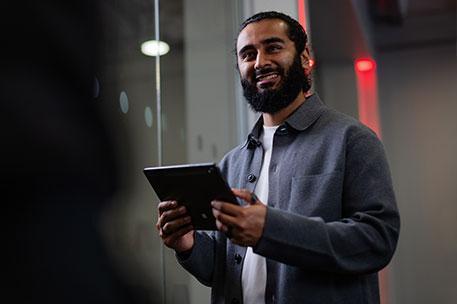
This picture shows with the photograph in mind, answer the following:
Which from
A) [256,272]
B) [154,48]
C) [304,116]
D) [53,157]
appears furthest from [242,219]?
[154,48]

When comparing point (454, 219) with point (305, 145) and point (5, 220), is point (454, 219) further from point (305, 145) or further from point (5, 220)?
point (5, 220)

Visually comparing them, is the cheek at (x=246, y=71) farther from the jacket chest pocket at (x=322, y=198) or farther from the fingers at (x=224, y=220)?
the fingers at (x=224, y=220)

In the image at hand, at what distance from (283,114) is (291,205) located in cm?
33

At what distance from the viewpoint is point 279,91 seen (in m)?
1.52

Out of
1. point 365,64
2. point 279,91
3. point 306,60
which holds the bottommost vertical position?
point 279,91

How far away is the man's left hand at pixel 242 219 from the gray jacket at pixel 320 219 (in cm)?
2

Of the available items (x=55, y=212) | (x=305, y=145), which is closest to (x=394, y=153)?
(x=305, y=145)

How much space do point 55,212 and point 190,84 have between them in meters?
1.73

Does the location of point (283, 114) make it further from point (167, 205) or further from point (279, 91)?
point (167, 205)

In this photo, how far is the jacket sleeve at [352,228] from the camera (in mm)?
1181

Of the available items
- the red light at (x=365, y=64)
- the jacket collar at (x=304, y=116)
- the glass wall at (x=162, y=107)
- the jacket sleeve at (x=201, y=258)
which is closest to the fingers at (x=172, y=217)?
the jacket sleeve at (x=201, y=258)

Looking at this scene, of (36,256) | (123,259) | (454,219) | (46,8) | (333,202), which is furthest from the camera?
(454,219)

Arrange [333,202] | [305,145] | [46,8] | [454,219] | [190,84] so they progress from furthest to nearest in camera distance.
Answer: [190,84] < [454,219] < [46,8] < [305,145] < [333,202]

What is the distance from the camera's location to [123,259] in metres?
2.20
